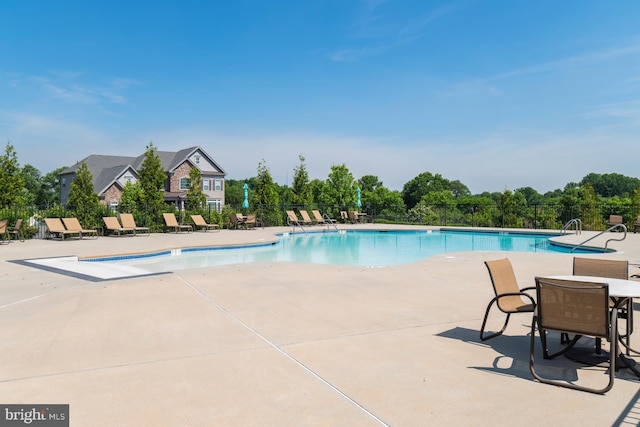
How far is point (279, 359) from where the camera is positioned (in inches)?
134

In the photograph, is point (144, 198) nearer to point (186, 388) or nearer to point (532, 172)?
point (186, 388)

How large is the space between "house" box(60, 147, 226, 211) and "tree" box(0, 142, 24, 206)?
20.6 m

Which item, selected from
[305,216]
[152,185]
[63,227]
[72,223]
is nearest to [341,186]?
[305,216]

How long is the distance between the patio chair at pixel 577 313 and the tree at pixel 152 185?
1815 centimetres

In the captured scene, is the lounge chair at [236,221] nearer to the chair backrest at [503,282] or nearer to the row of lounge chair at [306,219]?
the row of lounge chair at [306,219]

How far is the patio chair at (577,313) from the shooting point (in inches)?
112

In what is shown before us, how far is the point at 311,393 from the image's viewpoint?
275cm

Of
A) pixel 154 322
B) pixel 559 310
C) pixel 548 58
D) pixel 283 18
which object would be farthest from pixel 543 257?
pixel 283 18

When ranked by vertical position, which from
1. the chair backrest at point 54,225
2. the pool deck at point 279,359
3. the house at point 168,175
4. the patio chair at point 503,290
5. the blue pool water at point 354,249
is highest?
the house at point 168,175

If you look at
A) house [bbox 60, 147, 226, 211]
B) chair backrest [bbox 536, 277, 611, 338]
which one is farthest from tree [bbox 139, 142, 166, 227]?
chair backrest [bbox 536, 277, 611, 338]

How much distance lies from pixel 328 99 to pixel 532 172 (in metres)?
17.2

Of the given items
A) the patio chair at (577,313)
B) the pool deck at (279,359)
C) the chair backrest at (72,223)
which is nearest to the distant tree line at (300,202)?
the chair backrest at (72,223)

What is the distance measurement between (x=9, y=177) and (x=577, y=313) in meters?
18.8

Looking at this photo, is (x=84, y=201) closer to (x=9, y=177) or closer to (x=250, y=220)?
(x=9, y=177)
